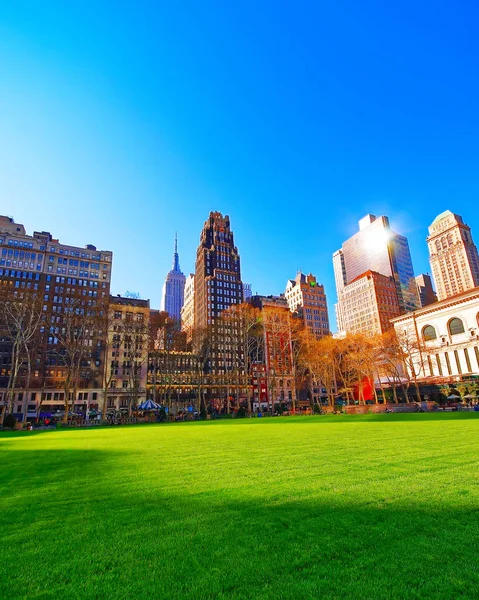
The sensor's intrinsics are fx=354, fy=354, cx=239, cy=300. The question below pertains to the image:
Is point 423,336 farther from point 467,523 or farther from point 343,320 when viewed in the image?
point 343,320

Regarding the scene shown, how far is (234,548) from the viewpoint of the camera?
3893 mm

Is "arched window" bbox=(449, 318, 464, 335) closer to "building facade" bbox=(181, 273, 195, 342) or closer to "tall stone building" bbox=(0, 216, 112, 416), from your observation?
"tall stone building" bbox=(0, 216, 112, 416)

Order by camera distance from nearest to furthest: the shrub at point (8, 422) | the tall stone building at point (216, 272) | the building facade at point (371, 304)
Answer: the shrub at point (8, 422) < the tall stone building at point (216, 272) < the building facade at point (371, 304)

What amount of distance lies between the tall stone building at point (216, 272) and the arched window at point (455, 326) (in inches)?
3042

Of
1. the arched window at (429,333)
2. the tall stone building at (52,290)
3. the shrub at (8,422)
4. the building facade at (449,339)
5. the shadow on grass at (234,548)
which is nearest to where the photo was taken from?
the shadow on grass at (234,548)

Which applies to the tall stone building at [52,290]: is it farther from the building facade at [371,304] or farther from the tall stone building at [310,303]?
the building facade at [371,304]

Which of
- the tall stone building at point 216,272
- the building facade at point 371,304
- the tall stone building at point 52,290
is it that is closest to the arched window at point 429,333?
the tall stone building at point 216,272

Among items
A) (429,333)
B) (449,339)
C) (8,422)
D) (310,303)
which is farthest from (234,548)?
(310,303)

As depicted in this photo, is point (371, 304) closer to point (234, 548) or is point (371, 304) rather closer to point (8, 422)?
point (8, 422)

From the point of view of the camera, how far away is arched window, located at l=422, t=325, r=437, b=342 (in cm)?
8488

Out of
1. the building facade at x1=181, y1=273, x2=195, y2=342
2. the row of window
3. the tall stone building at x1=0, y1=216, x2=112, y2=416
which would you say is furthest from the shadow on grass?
the building facade at x1=181, y1=273, x2=195, y2=342

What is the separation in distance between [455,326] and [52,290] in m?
105

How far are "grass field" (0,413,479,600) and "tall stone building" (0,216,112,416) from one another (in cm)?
8615

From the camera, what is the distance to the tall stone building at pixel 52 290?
296 ft
